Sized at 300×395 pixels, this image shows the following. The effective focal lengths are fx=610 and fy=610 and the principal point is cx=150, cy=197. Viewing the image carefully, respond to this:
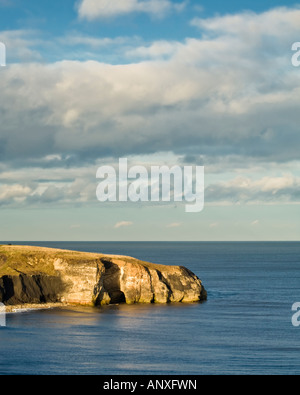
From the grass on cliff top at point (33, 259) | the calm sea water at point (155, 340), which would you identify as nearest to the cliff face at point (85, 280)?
the grass on cliff top at point (33, 259)

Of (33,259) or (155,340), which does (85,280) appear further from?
(155,340)

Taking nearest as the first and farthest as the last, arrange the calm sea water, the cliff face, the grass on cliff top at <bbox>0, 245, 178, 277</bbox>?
the calm sea water → the cliff face → the grass on cliff top at <bbox>0, 245, 178, 277</bbox>

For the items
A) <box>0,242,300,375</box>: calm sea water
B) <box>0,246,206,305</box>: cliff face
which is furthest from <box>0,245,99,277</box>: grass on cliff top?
<box>0,242,300,375</box>: calm sea water

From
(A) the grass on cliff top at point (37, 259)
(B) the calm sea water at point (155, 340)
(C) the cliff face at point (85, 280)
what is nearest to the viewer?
(B) the calm sea water at point (155, 340)

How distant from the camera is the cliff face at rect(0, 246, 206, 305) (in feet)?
349

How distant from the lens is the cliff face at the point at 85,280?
349 ft

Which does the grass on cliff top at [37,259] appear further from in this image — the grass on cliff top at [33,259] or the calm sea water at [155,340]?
the calm sea water at [155,340]

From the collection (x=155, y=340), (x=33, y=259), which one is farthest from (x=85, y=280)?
(x=155, y=340)

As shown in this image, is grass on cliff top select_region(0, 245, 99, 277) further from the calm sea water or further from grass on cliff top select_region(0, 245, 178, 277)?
the calm sea water

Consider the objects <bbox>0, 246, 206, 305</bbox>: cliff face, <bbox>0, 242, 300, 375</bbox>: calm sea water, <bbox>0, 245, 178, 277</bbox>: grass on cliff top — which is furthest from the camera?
<bbox>0, 245, 178, 277</bbox>: grass on cliff top

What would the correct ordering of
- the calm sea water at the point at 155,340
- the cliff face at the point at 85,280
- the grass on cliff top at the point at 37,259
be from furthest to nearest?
the grass on cliff top at the point at 37,259, the cliff face at the point at 85,280, the calm sea water at the point at 155,340

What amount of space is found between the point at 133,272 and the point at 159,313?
12.4m

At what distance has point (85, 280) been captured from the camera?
107500 mm
